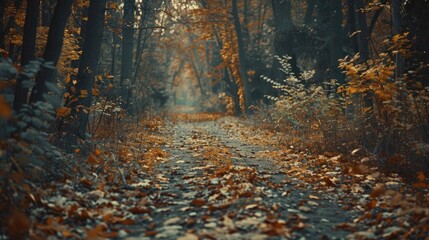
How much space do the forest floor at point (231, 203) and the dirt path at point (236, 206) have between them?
0.01 metres

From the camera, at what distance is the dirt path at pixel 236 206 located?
454cm

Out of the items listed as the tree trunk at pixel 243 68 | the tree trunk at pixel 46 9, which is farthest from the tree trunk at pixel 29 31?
the tree trunk at pixel 243 68

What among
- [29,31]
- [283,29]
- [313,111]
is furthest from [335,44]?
[29,31]

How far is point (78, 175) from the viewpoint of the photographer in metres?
6.61

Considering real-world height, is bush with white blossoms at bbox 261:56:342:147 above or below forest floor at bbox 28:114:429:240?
above

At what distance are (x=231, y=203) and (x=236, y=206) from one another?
0.07m

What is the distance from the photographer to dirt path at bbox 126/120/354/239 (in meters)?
4.54

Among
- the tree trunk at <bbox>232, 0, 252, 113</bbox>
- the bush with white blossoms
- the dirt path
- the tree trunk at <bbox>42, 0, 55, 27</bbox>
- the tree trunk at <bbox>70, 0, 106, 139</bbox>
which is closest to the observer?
the dirt path

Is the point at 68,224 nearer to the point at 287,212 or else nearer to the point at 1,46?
the point at 287,212

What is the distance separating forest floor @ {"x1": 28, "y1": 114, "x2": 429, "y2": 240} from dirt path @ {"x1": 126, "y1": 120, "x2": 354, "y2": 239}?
12 millimetres

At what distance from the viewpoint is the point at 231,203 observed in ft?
17.6

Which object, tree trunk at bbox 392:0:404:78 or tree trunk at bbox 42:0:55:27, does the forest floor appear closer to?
tree trunk at bbox 392:0:404:78

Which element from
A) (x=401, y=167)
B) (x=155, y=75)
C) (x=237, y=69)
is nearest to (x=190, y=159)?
(x=401, y=167)

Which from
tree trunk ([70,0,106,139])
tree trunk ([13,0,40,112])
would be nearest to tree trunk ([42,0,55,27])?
tree trunk ([70,0,106,139])
